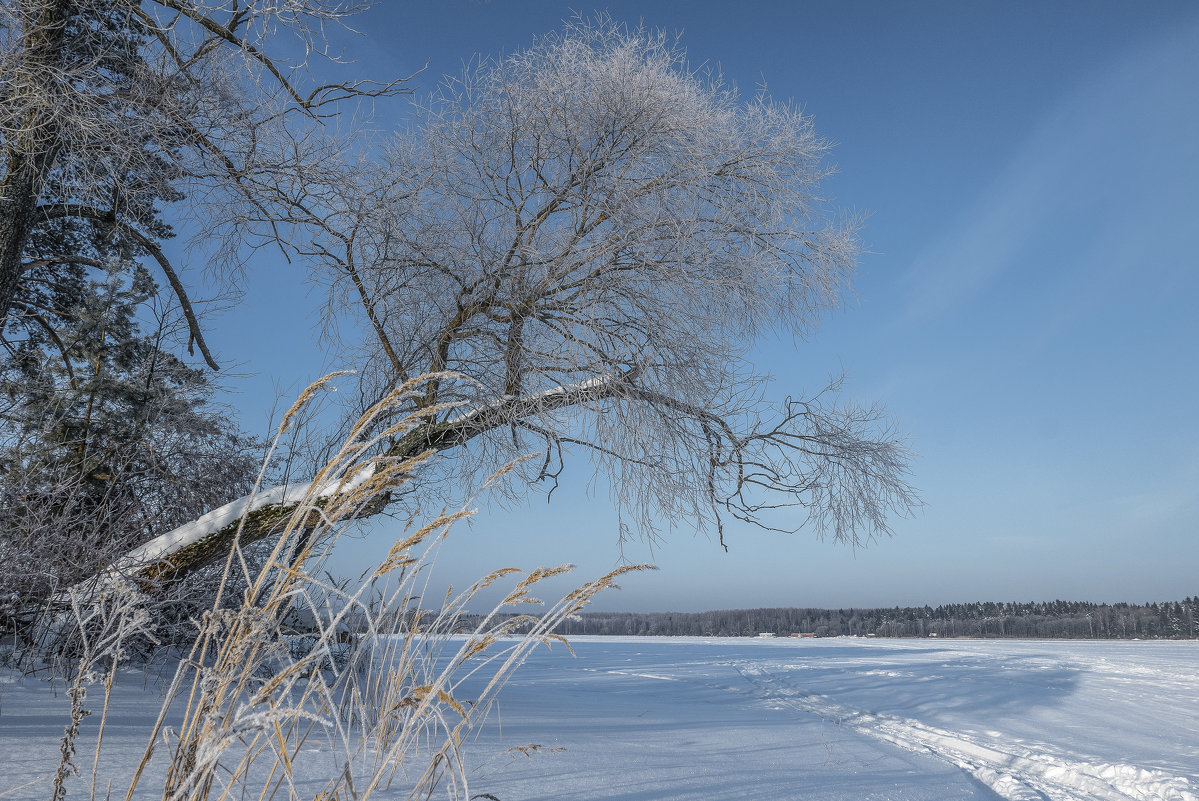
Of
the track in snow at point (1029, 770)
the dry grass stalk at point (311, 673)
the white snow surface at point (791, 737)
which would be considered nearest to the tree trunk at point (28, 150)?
the white snow surface at point (791, 737)

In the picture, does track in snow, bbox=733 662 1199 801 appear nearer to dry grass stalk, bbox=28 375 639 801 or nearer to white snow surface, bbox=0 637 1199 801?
white snow surface, bbox=0 637 1199 801

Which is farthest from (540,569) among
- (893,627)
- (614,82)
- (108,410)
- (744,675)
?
(893,627)

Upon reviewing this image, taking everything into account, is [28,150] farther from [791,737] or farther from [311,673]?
[791,737]

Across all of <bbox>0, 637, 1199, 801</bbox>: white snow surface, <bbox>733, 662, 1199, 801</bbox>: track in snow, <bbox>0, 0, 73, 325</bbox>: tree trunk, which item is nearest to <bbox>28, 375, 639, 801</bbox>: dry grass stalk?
<bbox>0, 637, 1199, 801</bbox>: white snow surface

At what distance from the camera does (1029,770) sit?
4.16 metres

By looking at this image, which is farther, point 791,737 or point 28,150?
point 28,150

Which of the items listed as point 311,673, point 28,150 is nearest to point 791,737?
point 311,673

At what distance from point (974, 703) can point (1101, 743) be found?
1993mm

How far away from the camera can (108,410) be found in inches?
222

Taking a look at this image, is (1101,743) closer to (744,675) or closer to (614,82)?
(744,675)

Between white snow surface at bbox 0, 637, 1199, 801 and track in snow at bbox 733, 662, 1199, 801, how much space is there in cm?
2

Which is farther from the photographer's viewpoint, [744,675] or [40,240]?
[744,675]

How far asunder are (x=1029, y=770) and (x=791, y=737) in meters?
1.51

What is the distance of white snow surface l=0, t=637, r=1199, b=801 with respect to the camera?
2.36 meters
